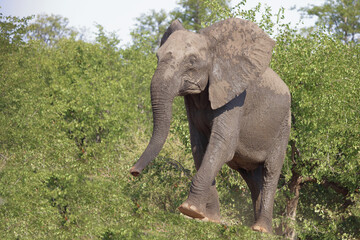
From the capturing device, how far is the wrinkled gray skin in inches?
210

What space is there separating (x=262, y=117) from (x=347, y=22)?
3459cm

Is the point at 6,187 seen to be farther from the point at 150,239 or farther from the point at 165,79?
the point at 165,79

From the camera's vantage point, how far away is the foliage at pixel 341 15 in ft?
124

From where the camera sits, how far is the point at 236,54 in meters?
5.80

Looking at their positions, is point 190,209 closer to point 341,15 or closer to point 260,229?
point 260,229

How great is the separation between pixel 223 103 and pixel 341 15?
35.5m

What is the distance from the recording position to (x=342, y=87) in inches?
542

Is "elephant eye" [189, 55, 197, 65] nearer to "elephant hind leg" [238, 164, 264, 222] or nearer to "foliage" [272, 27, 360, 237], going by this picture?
"elephant hind leg" [238, 164, 264, 222]

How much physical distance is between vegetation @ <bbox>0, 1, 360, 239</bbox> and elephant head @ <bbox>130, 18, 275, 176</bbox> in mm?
1976

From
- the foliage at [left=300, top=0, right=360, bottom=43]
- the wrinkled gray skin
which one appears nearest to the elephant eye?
the wrinkled gray skin

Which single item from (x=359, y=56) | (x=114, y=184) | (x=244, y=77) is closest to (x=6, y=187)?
(x=114, y=184)

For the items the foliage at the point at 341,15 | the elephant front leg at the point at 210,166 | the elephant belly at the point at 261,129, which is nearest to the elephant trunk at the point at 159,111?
the elephant front leg at the point at 210,166

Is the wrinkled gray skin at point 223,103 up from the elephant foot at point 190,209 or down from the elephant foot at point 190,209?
up

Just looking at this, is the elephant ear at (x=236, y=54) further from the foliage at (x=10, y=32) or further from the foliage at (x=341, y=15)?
the foliage at (x=341, y=15)
